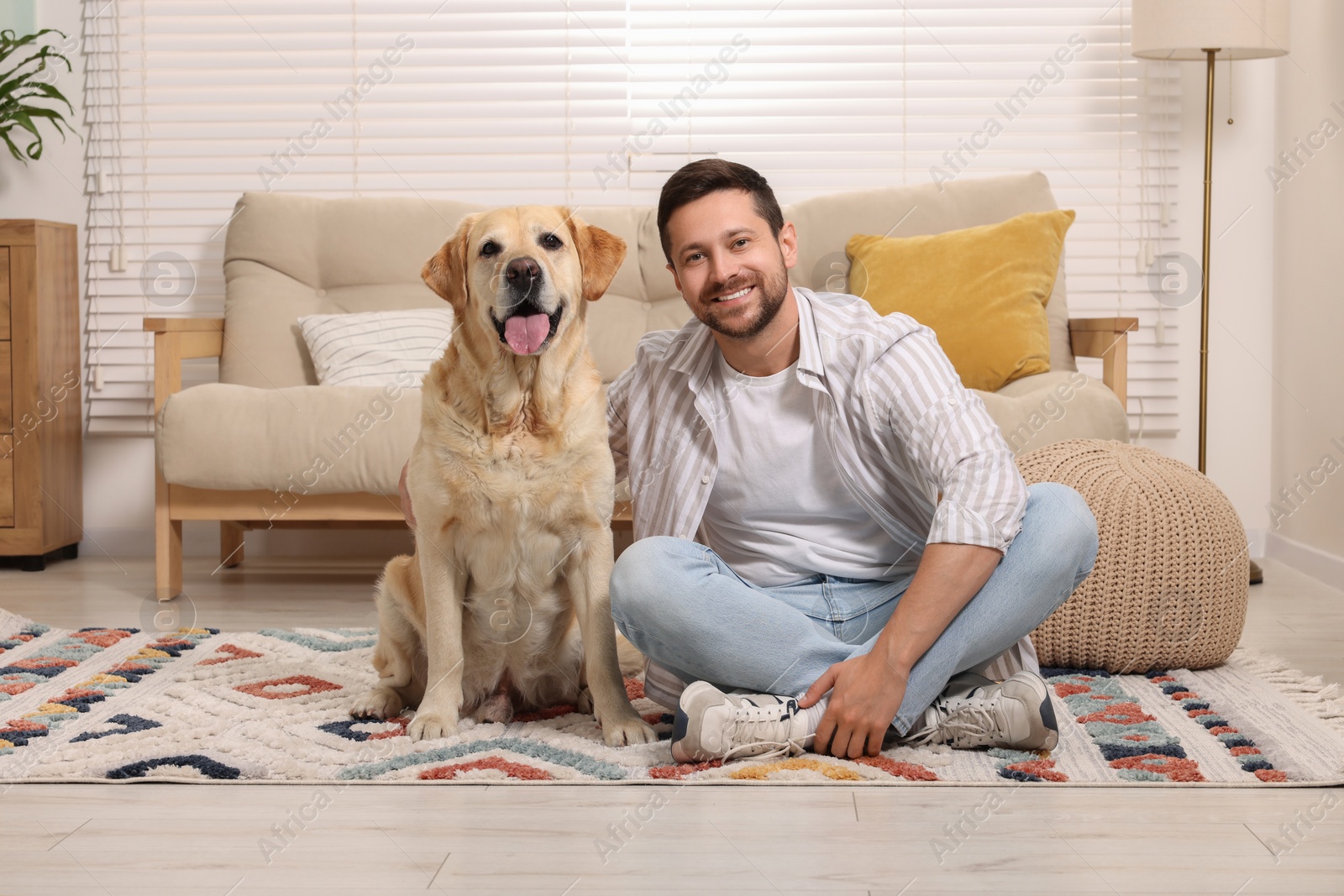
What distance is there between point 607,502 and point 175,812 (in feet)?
2.27

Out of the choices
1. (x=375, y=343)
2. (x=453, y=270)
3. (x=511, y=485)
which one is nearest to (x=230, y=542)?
(x=375, y=343)

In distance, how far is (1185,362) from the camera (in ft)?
12.1

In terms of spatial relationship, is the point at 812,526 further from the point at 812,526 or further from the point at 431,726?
the point at 431,726

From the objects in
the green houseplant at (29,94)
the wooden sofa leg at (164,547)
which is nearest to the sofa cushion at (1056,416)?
the wooden sofa leg at (164,547)

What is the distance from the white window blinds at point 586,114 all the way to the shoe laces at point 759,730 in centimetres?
245

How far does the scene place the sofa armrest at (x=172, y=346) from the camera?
2953 millimetres

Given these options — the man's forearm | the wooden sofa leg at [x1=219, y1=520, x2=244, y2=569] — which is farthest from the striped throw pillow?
the man's forearm

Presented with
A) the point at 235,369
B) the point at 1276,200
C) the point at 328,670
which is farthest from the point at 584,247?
the point at 1276,200

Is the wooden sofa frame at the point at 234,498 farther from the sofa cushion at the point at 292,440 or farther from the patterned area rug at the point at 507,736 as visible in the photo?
the patterned area rug at the point at 507,736

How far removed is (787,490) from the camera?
67.6 inches

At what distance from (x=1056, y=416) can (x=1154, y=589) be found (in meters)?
0.61

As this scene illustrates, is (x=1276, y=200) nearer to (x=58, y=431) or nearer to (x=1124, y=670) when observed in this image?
(x=1124, y=670)

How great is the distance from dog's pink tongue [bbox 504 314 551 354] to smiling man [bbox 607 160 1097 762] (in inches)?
7.7

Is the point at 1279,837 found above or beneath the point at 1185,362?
beneath
